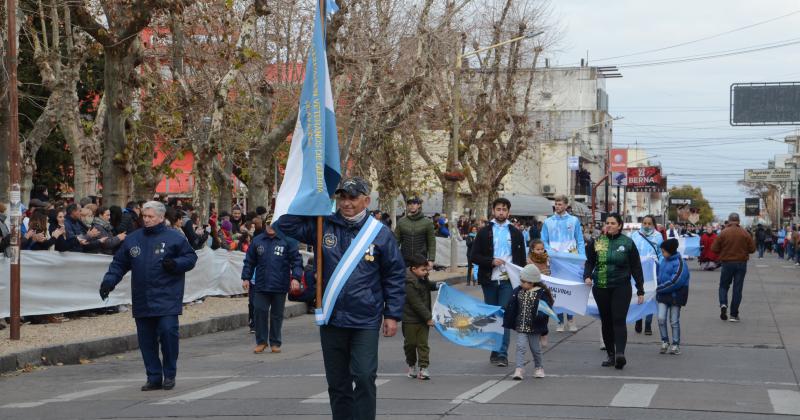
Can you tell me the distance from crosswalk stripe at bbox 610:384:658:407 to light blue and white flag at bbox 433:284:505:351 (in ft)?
6.12

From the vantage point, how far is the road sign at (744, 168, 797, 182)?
9669cm

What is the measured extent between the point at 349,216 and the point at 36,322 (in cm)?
1028

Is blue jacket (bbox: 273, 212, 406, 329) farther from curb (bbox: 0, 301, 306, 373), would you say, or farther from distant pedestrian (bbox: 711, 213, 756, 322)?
distant pedestrian (bbox: 711, 213, 756, 322)

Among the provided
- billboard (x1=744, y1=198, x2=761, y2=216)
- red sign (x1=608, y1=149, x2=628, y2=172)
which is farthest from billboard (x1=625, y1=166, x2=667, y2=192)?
billboard (x1=744, y1=198, x2=761, y2=216)

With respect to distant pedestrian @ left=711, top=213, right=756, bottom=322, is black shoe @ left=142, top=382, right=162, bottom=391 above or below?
below

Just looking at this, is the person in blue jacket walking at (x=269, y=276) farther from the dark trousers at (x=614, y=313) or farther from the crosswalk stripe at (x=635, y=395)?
the crosswalk stripe at (x=635, y=395)

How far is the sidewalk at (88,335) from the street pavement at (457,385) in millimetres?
264

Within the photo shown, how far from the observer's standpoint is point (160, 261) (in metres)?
10.6

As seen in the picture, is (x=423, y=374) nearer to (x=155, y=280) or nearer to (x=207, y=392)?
(x=207, y=392)

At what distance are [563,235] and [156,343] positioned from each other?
23.9 feet

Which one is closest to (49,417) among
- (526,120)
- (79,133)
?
(79,133)

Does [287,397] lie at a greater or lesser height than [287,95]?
lesser

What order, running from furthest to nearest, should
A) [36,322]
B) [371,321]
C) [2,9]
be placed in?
[2,9], [36,322], [371,321]

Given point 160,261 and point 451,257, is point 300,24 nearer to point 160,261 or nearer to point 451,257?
point 451,257
